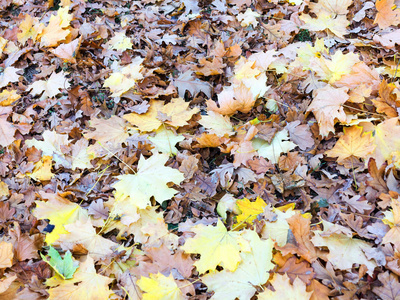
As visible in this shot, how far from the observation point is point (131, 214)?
1.94 m

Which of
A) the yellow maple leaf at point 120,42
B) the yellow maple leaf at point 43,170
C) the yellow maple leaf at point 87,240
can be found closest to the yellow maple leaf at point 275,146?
the yellow maple leaf at point 87,240

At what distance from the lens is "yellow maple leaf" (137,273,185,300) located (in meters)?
1.59

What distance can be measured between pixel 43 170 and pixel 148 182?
83cm

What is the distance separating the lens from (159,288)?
1.61m

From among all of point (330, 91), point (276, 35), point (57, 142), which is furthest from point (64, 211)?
point (276, 35)

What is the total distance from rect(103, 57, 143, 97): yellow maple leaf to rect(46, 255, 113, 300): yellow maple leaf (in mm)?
1418

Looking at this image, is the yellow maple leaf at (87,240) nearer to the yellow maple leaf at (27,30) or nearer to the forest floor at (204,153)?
the forest floor at (204,153)

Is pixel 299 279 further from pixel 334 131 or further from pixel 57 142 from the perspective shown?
pixel 57 142

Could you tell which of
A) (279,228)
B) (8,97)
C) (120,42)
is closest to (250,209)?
(279,228)

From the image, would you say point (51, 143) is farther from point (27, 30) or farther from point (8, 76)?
point (27, 30)

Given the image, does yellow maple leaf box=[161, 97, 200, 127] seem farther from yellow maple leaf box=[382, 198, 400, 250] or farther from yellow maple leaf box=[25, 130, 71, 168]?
yellow maple leaf box=[382, 198, 400, 250]

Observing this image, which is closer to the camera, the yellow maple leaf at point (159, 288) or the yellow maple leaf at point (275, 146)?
the yellow maple leaf at point (159, 288)

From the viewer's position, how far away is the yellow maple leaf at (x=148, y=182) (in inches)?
76.7

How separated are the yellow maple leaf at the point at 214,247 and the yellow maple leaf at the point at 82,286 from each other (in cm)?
47
